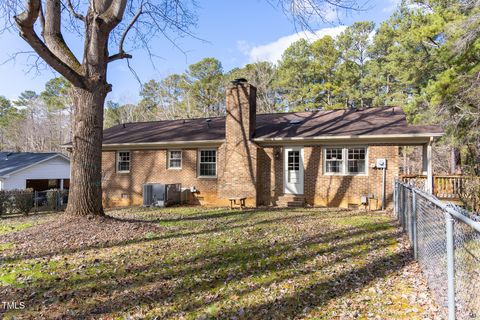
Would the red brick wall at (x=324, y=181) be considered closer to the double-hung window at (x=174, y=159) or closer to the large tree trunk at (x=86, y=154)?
the double-hung window at (x=174, y=159)

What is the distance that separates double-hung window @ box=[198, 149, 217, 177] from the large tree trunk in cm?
710

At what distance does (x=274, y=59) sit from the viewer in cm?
3597

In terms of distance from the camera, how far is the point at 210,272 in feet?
17.4

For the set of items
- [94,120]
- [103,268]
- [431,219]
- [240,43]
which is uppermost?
[240,43]

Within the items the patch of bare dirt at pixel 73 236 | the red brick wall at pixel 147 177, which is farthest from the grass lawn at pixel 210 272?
the red brick wall at pixel 147 177

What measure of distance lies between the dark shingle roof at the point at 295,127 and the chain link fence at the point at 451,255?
26.8ft

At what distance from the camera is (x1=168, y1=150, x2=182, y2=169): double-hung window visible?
15938 mm

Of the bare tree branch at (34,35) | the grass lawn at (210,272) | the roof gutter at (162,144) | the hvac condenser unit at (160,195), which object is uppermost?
the bare tree branch at (34,35)

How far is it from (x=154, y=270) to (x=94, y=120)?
4.79 metres

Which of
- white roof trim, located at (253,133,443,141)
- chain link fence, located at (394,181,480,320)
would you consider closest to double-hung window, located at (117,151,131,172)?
white roof trim, located at (253,133,443,141)

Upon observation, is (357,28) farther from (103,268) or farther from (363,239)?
(103,268)

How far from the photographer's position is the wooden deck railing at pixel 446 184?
12.4 m

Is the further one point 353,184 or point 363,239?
point 353,184

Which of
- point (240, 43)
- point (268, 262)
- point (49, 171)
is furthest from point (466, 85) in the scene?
point (49, 171)
